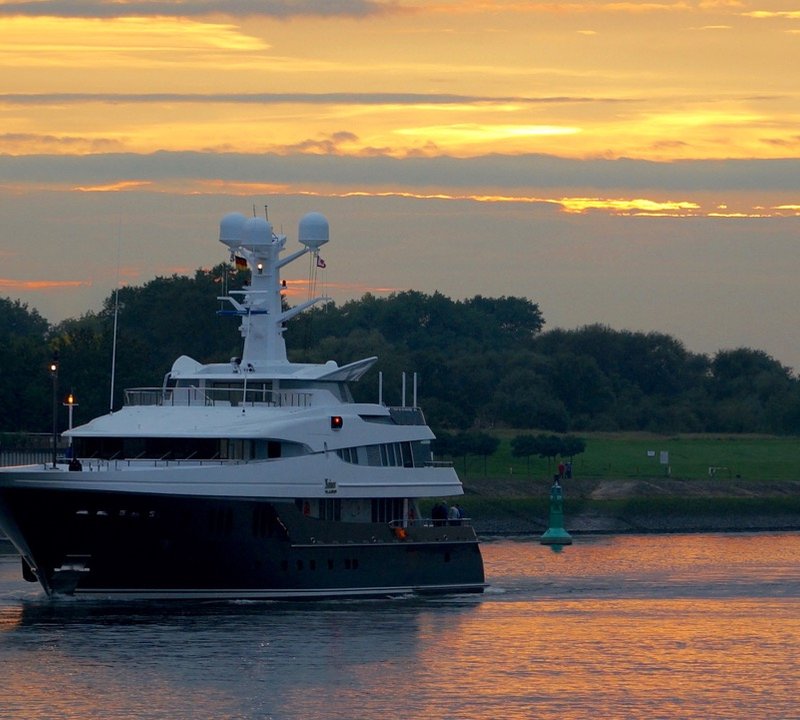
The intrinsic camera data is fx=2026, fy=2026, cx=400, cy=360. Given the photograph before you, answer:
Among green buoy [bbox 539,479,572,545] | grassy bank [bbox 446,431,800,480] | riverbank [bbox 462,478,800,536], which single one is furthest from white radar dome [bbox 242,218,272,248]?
grassy bank [bbox 446,431,800,480]

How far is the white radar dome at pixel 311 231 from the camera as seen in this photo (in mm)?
56812

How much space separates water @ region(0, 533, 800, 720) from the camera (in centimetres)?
3738

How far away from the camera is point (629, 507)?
320ft

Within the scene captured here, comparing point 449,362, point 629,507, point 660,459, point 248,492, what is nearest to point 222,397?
point 248,492

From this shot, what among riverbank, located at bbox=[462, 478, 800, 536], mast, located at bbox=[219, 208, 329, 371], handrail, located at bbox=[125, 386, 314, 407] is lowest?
riverbank, located at bbox=[462, 478, 800, 536]

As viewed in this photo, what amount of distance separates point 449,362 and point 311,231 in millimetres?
87600

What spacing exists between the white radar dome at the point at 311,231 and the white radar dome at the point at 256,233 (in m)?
1.14

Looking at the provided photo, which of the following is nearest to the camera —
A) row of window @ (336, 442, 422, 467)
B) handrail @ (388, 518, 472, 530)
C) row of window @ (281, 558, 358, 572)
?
row of window @ (281, 558, 358, 572)

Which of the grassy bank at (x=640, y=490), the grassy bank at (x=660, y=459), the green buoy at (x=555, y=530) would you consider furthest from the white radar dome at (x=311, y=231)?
the grassy bank at (x=660, y=459)

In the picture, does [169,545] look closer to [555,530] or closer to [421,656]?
[421,656]

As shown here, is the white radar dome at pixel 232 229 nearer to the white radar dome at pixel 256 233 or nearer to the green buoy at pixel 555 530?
the white radar dome at pixel 256 233

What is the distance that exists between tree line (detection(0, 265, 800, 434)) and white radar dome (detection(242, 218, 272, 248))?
3724cm

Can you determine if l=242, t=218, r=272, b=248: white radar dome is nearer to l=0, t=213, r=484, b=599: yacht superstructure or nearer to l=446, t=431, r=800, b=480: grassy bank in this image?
l=0, t=213, r=484, b=599: yacht superstructure

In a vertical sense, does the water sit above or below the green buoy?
below
